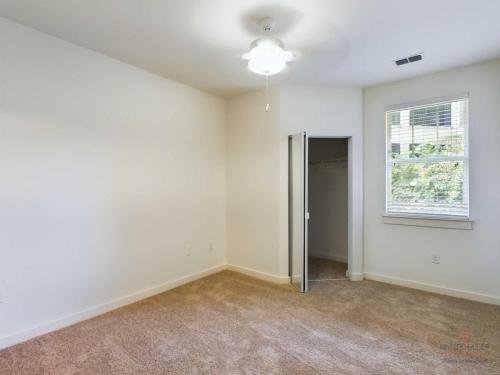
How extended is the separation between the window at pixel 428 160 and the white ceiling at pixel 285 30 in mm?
560

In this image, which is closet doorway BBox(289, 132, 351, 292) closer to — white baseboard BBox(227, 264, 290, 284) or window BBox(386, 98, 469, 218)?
white baseboard BBox(227, 264, 290, 284)

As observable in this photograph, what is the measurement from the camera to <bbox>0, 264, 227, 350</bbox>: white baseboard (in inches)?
89.8

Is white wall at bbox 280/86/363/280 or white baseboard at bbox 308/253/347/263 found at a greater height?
white wall at bbox 280/86/363/280

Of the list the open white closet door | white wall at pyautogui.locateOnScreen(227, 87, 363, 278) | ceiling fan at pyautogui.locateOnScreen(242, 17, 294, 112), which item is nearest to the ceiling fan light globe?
ceiling fan at pyautogui.locateOnScreen(242, 17, 294, 112)

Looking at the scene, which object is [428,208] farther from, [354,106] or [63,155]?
[63,155]

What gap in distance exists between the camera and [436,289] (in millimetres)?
3332

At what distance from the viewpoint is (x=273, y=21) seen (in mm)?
2238

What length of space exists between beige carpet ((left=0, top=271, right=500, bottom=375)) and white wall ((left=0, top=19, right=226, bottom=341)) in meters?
0.42

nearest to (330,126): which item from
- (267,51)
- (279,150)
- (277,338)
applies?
(279,150)

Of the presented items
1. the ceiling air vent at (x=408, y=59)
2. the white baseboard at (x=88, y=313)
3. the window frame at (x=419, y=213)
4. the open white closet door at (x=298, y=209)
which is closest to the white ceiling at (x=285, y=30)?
the ceiling air vent at (x=408, y=59)

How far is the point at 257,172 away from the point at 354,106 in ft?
5.14

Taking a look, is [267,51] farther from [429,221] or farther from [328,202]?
[328,202]

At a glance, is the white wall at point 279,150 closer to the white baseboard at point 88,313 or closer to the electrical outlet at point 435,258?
the electrical outlet at point 435,258

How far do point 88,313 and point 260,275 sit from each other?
207 cm
